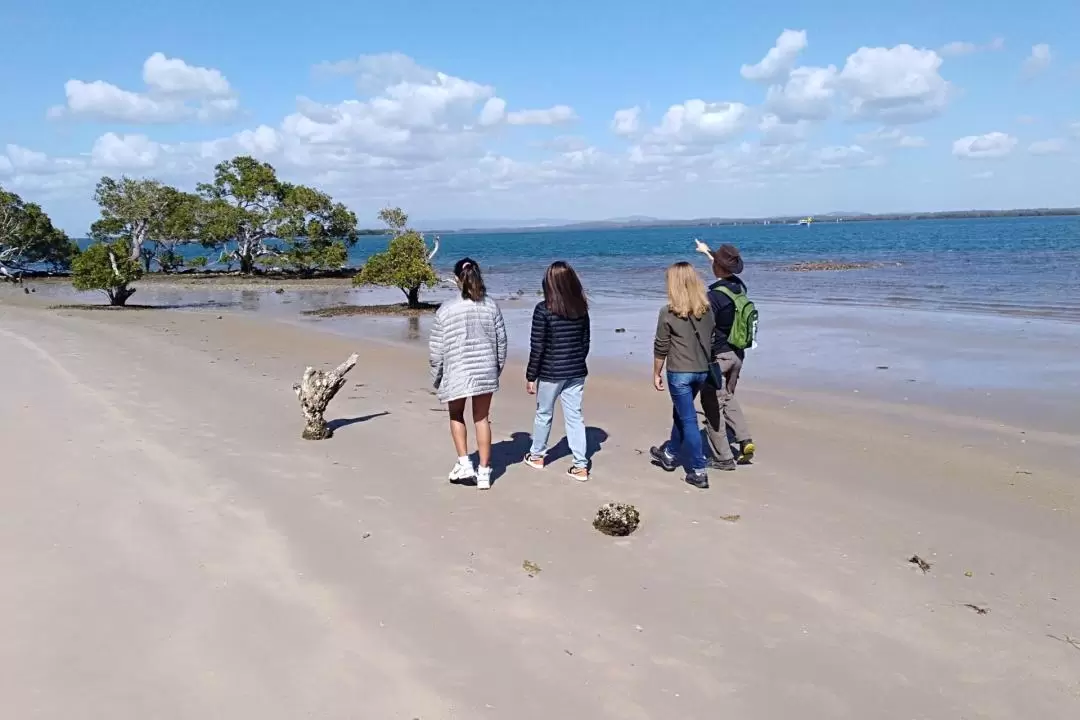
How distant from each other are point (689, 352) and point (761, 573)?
1991mm

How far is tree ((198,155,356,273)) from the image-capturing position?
38844mm

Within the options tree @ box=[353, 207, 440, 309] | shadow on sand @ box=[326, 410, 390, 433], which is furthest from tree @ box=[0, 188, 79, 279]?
shadow on sand @ box=[326, 410, 390, 433]

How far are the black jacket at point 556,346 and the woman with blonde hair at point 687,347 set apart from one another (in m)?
0.61

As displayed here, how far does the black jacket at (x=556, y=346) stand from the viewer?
19.7 ft

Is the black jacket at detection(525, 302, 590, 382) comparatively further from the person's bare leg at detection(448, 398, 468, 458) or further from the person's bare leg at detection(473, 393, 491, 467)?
the person's bare leg at detection(448, 398, 468, 458)

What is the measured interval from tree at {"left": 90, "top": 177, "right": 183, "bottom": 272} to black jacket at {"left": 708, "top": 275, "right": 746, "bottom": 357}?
3994 centimetres

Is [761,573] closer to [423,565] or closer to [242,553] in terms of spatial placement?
[423,565]

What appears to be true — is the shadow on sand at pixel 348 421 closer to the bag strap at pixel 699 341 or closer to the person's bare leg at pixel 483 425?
the person's bare leg at pixel 483 425

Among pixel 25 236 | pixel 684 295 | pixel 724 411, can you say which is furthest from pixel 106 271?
pixel 684 295

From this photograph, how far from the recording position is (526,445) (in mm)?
7496

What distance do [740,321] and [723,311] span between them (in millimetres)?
174

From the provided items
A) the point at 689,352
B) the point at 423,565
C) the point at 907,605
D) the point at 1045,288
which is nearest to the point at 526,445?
the point at 689,352

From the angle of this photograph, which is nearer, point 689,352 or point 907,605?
point 907,605

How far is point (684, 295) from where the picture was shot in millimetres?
6008
